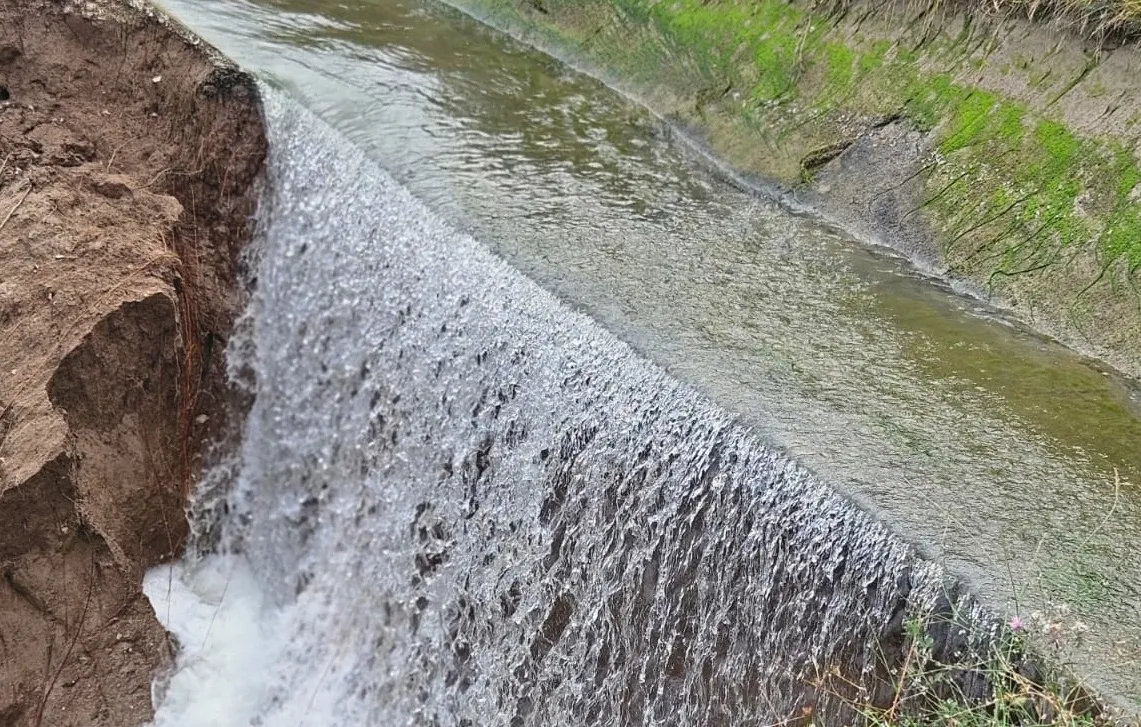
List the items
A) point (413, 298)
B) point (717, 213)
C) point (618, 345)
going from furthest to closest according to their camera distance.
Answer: point (717, 213), point (413, 298), point (618, 345)

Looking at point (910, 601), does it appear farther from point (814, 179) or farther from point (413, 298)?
point (814, 179)

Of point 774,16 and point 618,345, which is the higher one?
point 774,16

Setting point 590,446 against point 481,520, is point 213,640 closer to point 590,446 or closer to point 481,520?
point 481,520

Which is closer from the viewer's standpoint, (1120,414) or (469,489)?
(1120,414)

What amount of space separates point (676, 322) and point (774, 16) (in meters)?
3.44

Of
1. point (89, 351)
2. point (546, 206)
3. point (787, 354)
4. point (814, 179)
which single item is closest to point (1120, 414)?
point (787, 354)

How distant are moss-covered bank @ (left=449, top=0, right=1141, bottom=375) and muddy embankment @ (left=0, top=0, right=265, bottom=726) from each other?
310 centimetres

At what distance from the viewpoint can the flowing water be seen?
9.93 feet

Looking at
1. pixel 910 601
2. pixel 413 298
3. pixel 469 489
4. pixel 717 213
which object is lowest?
pixel 469 489

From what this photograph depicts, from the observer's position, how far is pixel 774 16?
6.37 metres

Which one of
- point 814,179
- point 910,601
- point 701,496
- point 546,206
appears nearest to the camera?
point 910,601

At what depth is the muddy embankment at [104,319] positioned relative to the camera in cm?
419

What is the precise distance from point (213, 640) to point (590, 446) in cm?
260

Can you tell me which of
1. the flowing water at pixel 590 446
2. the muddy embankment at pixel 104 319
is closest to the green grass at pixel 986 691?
the flowing water at pixel 590 446
